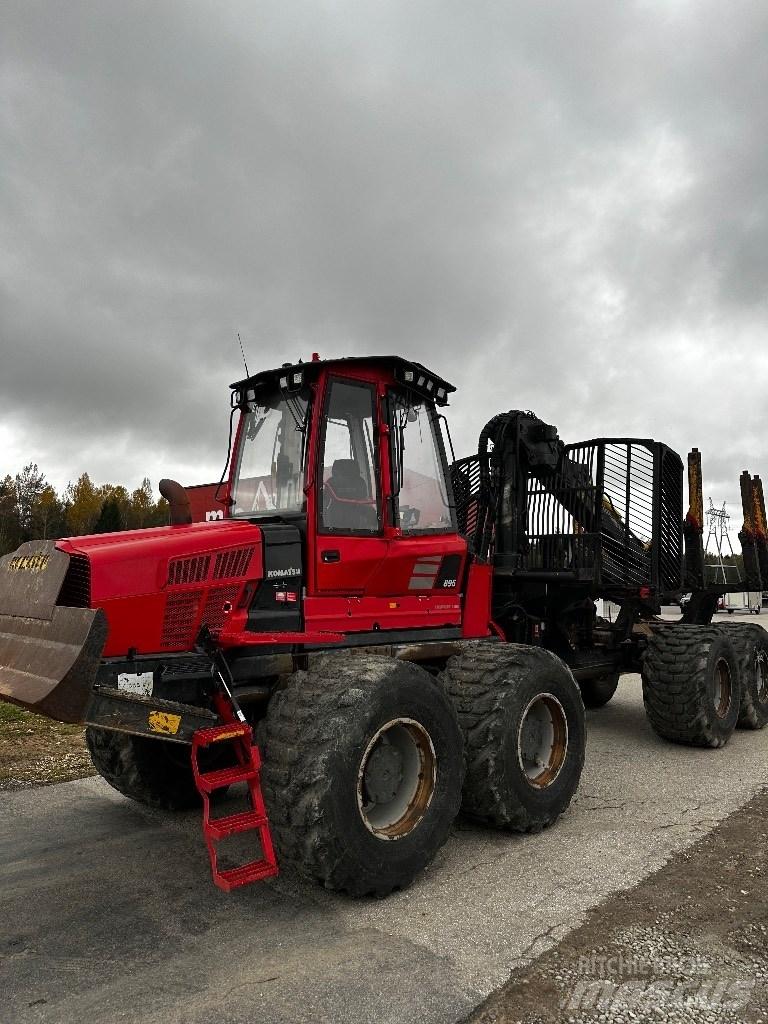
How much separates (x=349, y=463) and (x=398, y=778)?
6.86ft

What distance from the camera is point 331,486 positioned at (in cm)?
521

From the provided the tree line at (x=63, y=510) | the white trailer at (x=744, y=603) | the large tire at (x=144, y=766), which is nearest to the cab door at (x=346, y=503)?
the large tire at (x=144, y=766)

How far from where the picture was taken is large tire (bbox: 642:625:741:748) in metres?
7.71

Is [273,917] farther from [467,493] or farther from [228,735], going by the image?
[467,493]

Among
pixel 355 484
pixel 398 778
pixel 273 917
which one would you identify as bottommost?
pixel 273 917

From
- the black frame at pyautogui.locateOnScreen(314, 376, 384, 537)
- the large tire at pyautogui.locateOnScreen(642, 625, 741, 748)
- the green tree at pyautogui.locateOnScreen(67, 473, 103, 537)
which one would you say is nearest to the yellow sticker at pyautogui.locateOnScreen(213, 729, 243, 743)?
the black frame at pyautogui.locateOnScreen(314, 376, 384, 537)

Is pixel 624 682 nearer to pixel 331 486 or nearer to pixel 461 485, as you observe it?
pixel 461 485

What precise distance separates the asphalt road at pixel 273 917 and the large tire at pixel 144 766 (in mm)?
169

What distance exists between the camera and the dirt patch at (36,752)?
6.94 m

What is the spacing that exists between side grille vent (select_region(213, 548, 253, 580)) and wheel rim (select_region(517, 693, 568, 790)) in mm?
2333

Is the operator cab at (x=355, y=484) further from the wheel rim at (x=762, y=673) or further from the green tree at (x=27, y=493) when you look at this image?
the green tree at (x=27, y=493)

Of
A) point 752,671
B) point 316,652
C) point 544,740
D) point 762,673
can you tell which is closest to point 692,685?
point 752,671

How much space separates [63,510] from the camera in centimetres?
6906

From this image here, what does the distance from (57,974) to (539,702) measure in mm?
3490
